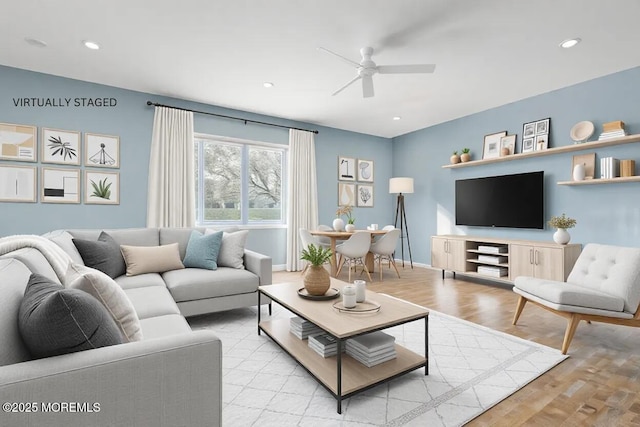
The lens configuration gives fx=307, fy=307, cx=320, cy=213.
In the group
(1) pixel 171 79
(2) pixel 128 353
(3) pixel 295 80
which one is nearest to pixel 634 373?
(2) pixel 128 353

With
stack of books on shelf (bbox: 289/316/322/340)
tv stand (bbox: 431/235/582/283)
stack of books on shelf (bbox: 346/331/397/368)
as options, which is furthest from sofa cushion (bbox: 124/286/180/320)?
tv stand (bbox: 431/235/582/283)

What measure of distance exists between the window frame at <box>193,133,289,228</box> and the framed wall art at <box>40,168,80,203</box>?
1512 millimetres

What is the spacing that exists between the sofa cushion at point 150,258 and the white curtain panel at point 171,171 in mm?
1480

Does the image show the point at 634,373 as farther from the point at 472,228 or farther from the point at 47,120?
the point at 47,120

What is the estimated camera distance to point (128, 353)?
90 cm

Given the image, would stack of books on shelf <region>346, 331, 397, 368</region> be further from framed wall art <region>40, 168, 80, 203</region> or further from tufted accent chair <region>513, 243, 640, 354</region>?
framed wall art <region>40, 168, 80, 203</region>

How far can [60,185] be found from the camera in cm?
376

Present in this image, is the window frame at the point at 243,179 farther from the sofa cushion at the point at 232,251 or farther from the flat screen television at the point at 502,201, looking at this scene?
the flat screen television at the point at 502,201

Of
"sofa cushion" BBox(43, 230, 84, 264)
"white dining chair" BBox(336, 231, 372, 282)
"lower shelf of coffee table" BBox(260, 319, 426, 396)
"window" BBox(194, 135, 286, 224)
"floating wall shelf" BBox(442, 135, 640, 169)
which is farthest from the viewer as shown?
"window" BBox(194, 135, 286, 224)

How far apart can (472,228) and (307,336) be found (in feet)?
13.2

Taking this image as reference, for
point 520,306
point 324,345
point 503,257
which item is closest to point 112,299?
point 324,345

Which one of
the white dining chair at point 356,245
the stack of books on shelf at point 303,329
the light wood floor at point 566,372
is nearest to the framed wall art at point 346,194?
the white dining chair at point 356,245

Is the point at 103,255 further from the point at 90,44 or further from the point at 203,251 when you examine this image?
the point at 90,44

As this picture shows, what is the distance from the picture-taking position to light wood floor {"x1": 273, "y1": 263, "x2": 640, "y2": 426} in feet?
5.13
